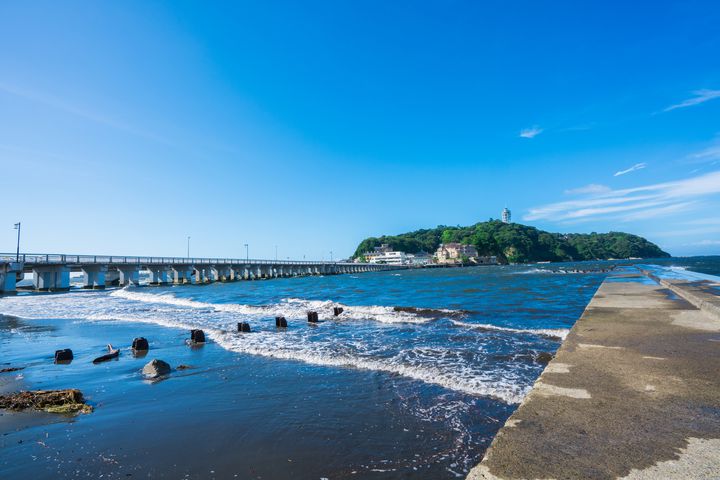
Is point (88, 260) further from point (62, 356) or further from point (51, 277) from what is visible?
point (62, 356)

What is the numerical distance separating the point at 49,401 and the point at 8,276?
44.6 m

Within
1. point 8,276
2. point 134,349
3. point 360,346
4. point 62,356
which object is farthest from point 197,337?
point 8,276

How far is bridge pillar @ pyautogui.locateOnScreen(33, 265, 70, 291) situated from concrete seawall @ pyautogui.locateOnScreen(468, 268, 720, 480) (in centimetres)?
5475

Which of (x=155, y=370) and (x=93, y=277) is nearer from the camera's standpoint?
(x=155, y=370)

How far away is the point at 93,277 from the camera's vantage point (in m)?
49.1

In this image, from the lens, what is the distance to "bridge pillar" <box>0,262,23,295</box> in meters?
37.7

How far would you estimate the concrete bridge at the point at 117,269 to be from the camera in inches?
1645

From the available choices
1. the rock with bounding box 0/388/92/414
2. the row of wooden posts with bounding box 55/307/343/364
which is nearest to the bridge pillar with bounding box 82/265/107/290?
the row of wooden posts with bounding box 55/307/343/364

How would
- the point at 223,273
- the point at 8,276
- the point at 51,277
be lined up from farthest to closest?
the point at 223,273 → the point at 51,277 → the point at 8,276

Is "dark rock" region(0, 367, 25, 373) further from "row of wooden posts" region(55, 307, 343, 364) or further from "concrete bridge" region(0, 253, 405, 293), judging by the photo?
"concrete bridge" region(0, 253, 405, 293)

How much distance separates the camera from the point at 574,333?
7895 millimetres

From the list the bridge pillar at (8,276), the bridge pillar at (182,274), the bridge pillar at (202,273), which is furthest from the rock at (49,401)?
the bridge pillar at (202,273)

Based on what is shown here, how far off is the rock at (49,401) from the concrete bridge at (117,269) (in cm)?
4338

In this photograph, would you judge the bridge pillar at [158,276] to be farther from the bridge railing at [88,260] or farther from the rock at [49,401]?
the rock at [49,401]
